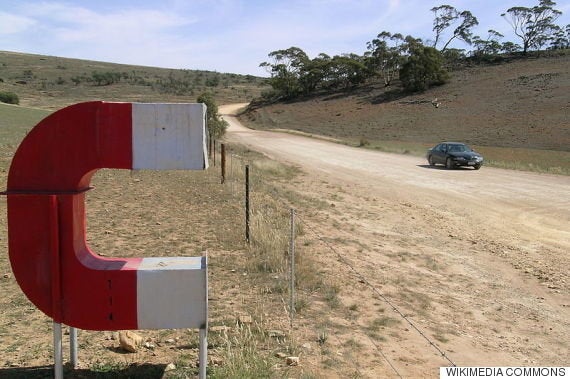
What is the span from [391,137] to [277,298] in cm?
4927

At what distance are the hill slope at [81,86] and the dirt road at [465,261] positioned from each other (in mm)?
55744

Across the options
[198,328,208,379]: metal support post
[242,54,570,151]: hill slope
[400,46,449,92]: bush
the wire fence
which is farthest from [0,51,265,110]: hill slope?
[198,328,208,379]: metal support post

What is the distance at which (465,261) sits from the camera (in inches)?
334

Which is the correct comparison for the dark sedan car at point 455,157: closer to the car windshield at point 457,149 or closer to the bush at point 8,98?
the car windshield at point 457,149

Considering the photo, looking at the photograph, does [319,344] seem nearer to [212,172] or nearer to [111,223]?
[111,223]

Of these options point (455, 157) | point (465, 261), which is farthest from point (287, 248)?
point (455, 157)

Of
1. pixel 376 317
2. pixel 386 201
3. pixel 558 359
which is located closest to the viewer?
pixel 558 359

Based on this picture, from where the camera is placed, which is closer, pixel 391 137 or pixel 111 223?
pixel 111 223

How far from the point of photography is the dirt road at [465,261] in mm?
5096

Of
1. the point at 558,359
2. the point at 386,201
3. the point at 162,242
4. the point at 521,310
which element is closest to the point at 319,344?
the point at 558,359

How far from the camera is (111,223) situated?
→ 9.14 m

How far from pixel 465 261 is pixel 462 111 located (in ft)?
182

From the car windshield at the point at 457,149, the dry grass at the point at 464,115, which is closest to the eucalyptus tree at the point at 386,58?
the dry grass at the point at 464,115

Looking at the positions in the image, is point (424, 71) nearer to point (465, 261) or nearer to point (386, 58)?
point (386, 58)
